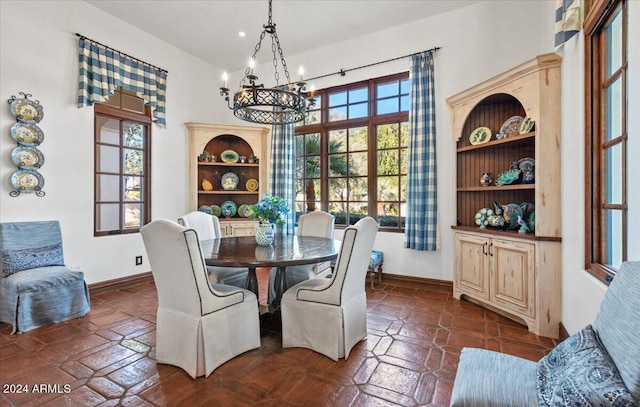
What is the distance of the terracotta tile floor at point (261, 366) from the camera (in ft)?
5.81

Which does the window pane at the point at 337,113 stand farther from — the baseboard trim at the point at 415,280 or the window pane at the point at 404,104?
the baseboard trim at the point at 415,280

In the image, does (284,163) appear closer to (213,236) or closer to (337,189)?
(337,189)

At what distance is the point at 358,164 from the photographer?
4.44 metres

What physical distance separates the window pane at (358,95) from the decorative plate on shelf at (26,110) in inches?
140

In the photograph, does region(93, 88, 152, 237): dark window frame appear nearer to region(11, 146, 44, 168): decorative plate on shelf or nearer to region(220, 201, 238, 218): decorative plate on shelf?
region(11, 146, 44, 168): decorative plate on shelf

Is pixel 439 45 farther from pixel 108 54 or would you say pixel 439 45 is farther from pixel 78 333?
pixel 78 333

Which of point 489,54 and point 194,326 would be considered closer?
point 194,326

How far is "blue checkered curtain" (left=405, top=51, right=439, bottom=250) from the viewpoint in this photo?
373 cm

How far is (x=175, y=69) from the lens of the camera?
15.0 ft

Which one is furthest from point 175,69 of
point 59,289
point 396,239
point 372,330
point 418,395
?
point 418,395

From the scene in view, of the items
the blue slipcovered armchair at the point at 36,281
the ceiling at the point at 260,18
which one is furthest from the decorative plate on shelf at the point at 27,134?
the ceiling at the point at 260,18

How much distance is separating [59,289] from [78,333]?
19.2 inches

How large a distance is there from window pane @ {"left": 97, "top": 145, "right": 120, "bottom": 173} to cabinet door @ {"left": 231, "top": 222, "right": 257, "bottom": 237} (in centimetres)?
169

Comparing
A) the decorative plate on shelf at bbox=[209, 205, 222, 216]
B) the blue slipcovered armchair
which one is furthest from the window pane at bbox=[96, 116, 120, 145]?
the decorative plate on shelf at bbox=[209, 205, 222, 216]
